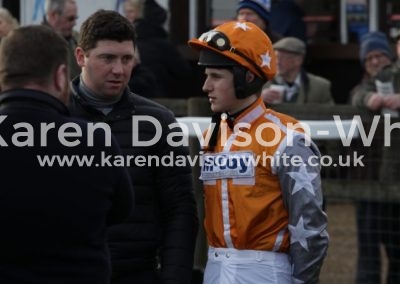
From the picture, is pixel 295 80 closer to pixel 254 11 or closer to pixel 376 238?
pixel 254 11

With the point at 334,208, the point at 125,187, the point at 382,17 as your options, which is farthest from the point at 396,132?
the point at 382,17

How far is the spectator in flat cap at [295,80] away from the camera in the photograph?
9578 millimetres

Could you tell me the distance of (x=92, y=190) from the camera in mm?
4691

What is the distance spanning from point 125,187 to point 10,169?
1.59 feet

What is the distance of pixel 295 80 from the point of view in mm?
9703

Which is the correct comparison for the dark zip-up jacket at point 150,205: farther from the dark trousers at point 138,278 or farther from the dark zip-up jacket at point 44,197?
the dark zip-up jacket at point 44,197

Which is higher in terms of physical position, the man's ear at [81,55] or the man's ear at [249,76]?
the man's ear at [81,55]

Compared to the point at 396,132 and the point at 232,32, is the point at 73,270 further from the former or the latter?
the point at 396,132

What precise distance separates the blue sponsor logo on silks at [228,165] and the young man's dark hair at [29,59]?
1.13m

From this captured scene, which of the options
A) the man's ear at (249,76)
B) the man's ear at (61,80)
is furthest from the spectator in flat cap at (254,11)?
the man's ear at (61,80)

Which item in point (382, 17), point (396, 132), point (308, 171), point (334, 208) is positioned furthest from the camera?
point (382, 17)

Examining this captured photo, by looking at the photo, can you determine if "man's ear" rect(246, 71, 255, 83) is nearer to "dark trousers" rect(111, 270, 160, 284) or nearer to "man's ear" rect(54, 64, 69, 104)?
"dark trousers" rect(111, 270, 160, 284)

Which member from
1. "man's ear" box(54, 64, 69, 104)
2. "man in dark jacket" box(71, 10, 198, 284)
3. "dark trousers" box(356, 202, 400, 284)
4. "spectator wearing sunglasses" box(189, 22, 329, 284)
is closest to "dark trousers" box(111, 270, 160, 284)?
"man in dark jacket" box(71, 10, 198, 284)

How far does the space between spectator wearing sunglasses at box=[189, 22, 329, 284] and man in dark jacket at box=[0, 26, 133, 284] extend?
96 centimetres
